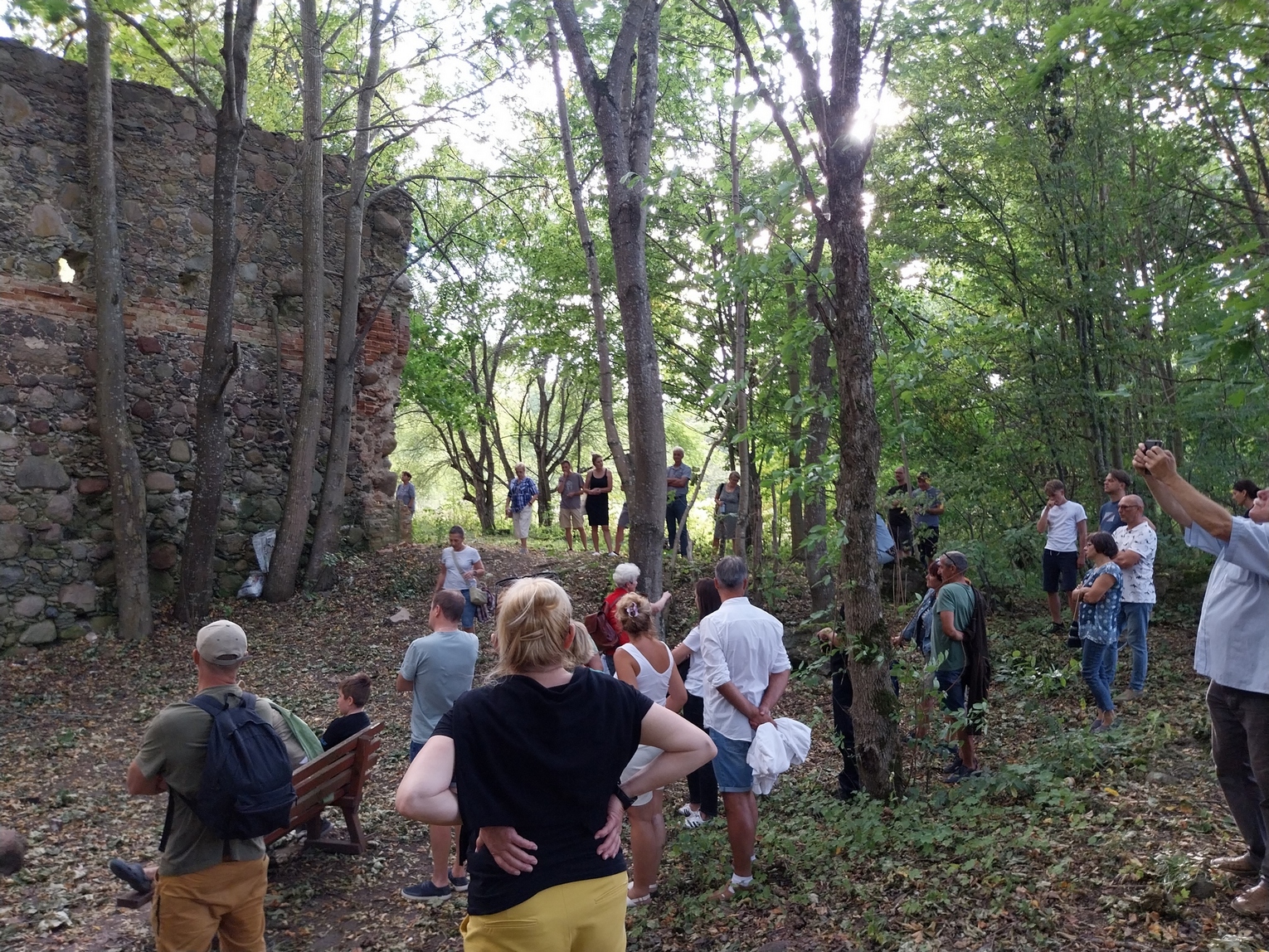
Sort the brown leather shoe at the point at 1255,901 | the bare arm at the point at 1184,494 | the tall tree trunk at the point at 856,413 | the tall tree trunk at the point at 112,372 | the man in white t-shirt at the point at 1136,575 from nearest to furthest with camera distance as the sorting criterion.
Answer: the bare arm at the point at 1184,494 → the brown leather shoe at the point at 1255,901 → the tall tree trunk at the point at 856,413 → the man in white t-shirt at the point at 1136,575 → the tall tree trunk at the point at 112,372

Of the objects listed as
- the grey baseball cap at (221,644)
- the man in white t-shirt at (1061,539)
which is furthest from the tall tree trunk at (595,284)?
the grey baseball cap at (221,644)

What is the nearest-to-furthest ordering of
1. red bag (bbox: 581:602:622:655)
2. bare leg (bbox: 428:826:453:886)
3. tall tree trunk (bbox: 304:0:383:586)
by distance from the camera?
bare leg (bbox: 428:826:453:886) → red bag (bbox: 581:602:622:655) → tall tree trunk (bbox: 304:0:383:586)

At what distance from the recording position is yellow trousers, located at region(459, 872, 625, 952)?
2.24 m

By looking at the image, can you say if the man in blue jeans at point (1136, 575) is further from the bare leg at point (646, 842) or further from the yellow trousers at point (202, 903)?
the yellow trousers at point (202, 903)

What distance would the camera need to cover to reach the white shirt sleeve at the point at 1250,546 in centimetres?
346

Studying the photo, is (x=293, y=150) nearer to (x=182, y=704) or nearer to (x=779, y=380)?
A: (x=779, y=380)

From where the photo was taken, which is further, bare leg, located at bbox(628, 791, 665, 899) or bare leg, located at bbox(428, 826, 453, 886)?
bare leg, located at bbox(428, 826, 453, 886)

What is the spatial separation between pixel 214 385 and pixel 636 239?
507cm

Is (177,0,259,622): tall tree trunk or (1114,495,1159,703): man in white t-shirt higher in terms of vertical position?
(177,0,259,622): tall tree trunk

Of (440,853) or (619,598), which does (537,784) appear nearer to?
(440,853)

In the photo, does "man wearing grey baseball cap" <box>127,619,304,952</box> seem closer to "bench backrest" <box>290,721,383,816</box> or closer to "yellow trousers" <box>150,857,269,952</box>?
"yellow trousers" <box>150,857,269,952</box>

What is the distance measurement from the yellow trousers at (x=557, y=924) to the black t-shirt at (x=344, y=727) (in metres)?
3.41

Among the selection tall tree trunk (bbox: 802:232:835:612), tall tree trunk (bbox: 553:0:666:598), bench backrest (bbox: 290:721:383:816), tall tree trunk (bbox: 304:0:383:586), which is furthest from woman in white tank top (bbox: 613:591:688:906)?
tall tree trunk (bbox: 304:0:383:586)

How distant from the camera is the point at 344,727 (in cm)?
550
